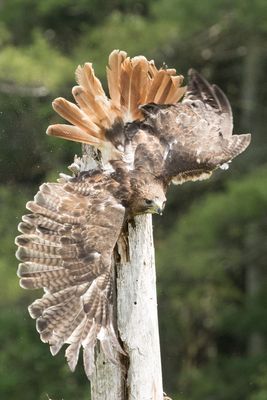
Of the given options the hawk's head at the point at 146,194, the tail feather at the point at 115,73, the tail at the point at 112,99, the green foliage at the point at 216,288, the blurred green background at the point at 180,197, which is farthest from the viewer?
the green foliage at the point at 216,288

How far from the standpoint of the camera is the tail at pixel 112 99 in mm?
7359

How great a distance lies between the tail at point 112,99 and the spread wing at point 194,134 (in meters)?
0.10

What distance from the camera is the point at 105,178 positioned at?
23.7ft

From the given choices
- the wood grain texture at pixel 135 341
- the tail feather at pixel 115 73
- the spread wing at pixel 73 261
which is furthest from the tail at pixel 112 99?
the wood grain texture at pixel 135 341

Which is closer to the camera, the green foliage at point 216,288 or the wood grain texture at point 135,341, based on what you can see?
the wood grain texture at point 135,341

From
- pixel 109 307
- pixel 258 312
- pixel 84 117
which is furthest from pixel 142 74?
pixel 258 312

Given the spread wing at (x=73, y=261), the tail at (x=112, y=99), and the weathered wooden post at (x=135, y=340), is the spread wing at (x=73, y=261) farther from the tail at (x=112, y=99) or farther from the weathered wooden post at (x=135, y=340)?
the tail at (x=112, y=99)

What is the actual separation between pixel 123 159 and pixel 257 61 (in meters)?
Result: 11.2

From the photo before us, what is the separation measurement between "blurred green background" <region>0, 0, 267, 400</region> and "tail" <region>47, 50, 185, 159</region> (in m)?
6.12

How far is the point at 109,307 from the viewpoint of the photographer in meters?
6.75

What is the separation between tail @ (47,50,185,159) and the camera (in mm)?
7359

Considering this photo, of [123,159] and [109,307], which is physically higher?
[123,159]

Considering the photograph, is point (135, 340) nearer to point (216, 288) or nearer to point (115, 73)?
point (115, 73)

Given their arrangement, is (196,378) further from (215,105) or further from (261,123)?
(215,105)
